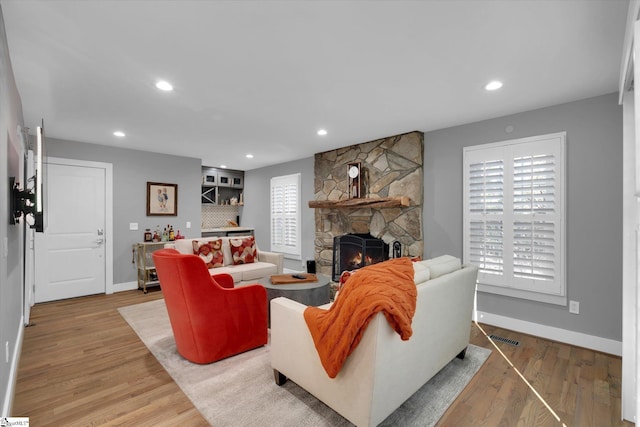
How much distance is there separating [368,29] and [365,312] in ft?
5.55

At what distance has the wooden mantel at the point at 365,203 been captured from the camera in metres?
4.12

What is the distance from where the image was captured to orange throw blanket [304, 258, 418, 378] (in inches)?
60.0

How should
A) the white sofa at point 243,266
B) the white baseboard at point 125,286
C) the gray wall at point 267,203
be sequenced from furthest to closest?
the gray wall at point 267,203 < the white baseboard at point 125,286 < the white sofa at point 243,266

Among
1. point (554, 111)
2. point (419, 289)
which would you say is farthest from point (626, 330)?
point (554, 111)

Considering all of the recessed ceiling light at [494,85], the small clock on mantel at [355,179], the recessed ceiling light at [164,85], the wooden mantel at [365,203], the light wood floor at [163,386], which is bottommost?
the light wood floor at [163,386]

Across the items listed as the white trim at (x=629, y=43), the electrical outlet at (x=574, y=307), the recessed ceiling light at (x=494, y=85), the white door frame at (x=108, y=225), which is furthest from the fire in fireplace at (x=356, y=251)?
the white door frame at (x=108, y=225)

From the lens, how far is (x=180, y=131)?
4.13m

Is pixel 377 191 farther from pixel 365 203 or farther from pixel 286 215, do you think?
pixel 286 215

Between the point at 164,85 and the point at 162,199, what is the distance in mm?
A: 3366

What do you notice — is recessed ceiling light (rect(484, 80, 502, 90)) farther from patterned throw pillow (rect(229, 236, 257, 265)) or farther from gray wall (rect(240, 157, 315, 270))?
patterned throw pillow (rect(229, 236, 257, 265))

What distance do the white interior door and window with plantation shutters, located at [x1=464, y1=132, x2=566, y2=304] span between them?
552cm

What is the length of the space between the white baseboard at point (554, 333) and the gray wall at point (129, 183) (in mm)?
5291

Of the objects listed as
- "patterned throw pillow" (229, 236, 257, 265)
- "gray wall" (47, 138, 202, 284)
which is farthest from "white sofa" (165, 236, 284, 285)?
"gray wall" (47, 138, 202, 284)

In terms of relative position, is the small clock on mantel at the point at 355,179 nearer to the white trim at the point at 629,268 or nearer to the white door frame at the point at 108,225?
the white trim at the point at 629,268
